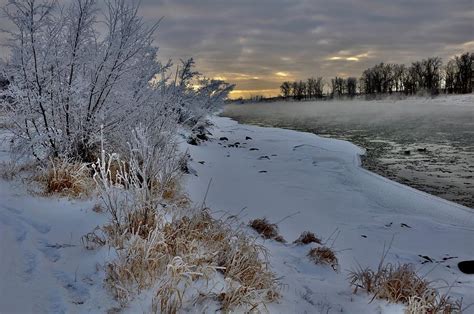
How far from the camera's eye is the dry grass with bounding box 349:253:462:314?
3.69 m

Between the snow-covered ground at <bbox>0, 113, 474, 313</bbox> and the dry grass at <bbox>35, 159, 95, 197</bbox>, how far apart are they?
0.20 metres

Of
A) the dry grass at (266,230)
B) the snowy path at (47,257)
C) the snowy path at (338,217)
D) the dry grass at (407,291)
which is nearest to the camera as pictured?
the snowy path at (47,257)

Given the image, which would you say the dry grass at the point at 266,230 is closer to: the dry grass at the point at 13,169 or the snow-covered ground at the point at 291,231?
the snow-covered ground at the point at 291,231

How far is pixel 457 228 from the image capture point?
7.36 m

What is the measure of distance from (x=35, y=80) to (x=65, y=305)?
4.27 metres

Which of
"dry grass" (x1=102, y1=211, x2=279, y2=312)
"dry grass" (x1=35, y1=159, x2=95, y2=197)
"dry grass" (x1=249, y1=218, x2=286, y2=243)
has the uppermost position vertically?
"dry grass" (x1=35, y1=159, x2=95, y2=197)

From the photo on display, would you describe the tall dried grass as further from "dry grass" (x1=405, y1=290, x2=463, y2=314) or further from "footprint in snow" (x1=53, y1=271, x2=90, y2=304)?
"dry grass" (x1=405, y1=290, x2=463, y2=314)

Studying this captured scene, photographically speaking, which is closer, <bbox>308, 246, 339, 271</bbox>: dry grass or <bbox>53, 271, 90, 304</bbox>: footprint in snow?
<bbox>53, 271, 90, 304</bbox>: footprint in snow

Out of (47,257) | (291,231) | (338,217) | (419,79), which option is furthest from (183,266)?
(419,79)

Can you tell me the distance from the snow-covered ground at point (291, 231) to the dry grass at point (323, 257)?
0.40 feet

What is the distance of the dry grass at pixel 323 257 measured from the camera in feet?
16.8

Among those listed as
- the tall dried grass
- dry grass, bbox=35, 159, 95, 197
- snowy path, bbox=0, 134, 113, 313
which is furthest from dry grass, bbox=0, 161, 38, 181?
the tall dried grass

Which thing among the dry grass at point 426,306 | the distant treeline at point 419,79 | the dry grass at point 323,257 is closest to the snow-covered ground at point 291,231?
the dry grass at point 323,257

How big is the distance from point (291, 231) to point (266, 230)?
2.91 feet
